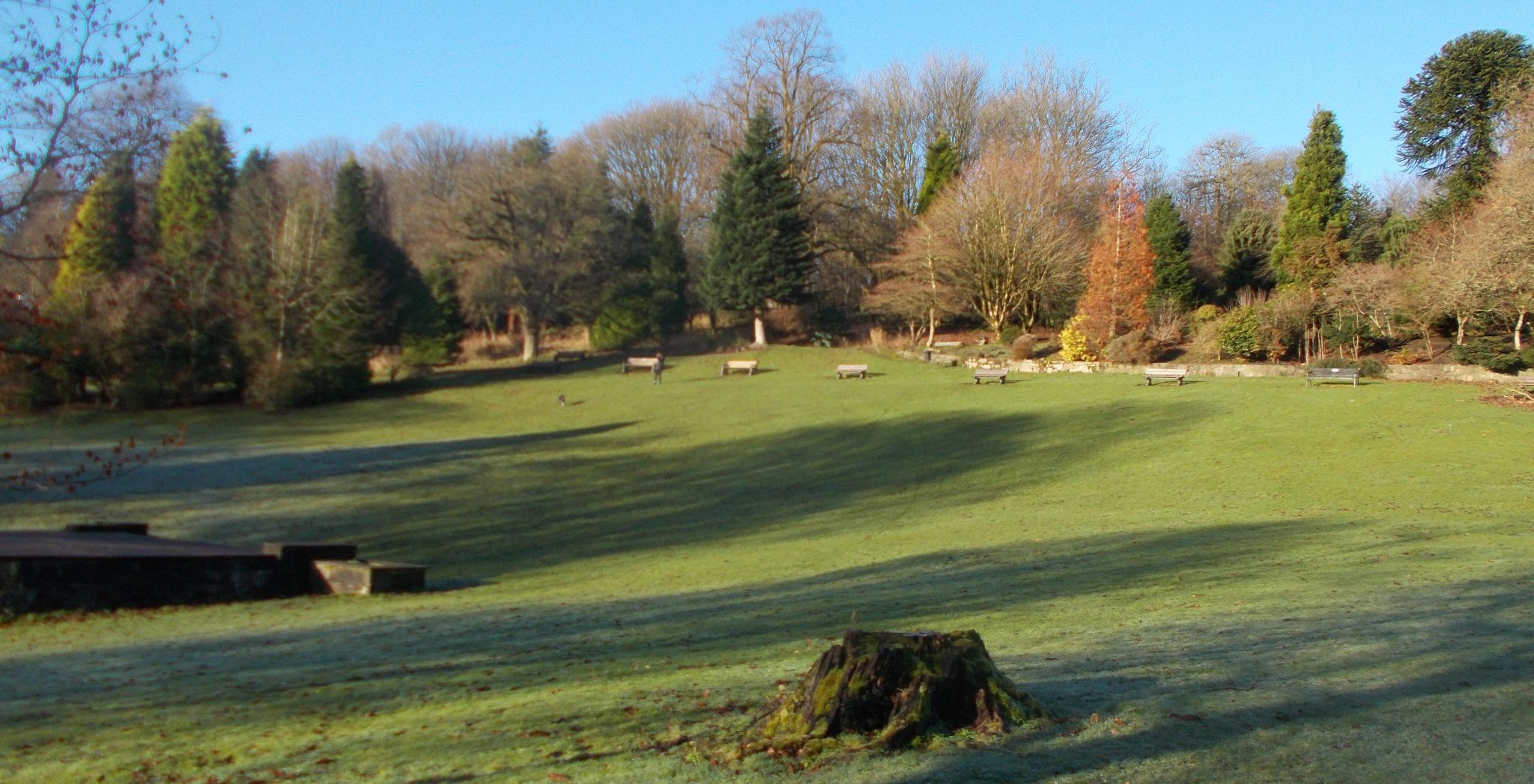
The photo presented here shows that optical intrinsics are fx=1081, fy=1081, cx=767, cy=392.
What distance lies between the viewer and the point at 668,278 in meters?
62.1

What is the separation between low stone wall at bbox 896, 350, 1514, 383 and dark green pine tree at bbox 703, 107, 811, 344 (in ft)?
27.3

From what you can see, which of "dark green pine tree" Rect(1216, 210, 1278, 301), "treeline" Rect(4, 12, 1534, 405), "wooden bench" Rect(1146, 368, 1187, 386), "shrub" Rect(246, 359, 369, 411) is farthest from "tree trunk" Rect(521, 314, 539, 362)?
"dark green pine tree" Rect(1216, 210, 1278, 301)

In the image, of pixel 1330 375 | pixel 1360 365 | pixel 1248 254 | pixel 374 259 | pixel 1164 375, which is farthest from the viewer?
pixel 374 259

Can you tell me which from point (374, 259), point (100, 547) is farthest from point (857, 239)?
point (100, 547)

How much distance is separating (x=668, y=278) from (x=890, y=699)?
57.3 meters

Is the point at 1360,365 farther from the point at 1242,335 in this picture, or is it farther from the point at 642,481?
the point at 642,481

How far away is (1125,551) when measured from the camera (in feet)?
46.1

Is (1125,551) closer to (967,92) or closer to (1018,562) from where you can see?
(1018,562)

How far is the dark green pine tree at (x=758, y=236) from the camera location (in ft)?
185

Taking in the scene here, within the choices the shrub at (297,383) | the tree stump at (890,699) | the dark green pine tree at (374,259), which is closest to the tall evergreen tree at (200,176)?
the dark green pine tree at (374,259)

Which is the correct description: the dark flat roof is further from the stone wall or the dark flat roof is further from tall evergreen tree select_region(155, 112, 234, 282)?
tall evergreen tree select_region(155, 112, 234, 282)

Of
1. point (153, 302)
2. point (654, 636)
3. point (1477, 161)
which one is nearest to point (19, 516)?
point (153, 302)

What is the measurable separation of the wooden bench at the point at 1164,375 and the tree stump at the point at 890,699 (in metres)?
30.7

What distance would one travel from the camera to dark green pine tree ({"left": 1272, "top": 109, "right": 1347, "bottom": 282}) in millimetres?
41969
